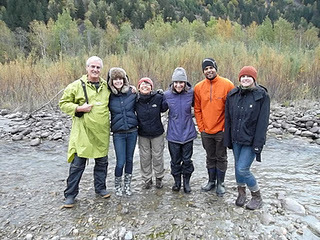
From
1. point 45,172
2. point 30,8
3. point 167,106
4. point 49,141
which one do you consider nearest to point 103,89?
point 167,106

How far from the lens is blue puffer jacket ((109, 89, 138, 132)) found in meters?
3.28

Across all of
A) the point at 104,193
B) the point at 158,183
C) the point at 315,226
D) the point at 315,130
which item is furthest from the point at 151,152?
the point at 315,130

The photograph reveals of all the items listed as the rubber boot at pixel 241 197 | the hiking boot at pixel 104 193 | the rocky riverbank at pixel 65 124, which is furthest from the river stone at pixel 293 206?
the rocky riverbank at pixel 65 124

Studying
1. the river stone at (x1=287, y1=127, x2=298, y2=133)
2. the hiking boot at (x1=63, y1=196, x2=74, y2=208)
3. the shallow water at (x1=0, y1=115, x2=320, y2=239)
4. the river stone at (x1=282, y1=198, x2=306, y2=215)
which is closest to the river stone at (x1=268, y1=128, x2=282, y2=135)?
the river stone at (x1=287, y1=127, x2=298, y2=133)

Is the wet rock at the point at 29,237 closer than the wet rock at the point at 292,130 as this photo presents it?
Yes

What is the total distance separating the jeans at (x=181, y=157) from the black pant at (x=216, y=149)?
0.21 m

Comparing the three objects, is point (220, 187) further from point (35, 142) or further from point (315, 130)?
point (35, 142)

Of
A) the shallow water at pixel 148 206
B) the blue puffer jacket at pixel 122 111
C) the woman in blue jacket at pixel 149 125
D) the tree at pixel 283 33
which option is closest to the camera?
the shallow water at pixel 148 206

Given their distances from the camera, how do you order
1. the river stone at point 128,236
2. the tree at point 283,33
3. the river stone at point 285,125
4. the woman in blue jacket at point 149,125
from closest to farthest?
the river stone at point 128,236
the woman in blue jacket at point 149,125
the river stone at point 285,125
the tree at point 283,33

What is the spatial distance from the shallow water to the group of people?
0.20 metres

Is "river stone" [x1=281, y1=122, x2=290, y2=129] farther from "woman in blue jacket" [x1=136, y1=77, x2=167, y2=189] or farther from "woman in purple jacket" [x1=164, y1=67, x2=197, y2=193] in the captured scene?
"woman in blue jacket" [x1=136, y1=77, x2=167, y2=189]

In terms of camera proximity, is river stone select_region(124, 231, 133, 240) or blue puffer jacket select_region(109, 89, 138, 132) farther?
blue puffer jacket select_region(109, 89, 138, 132)

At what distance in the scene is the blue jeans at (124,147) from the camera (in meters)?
3.37

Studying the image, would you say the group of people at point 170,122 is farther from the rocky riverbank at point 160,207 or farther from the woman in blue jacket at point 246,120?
the rocky riverbank at point 160,207
